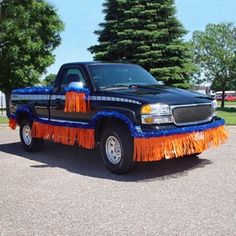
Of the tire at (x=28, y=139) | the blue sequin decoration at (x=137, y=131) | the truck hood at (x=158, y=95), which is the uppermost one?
the truck hood at (x=158, y=95)

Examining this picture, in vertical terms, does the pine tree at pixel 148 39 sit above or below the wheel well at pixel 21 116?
above

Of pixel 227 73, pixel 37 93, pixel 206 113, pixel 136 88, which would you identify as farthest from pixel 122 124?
pixel 227 73

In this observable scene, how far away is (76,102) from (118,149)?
130cm

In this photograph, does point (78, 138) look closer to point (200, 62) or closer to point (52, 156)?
point (52, 156)

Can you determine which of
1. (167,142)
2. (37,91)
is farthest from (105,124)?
(37,91)

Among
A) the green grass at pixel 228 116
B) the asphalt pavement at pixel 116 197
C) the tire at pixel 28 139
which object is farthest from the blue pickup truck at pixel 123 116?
the green grass at pixel 228 116

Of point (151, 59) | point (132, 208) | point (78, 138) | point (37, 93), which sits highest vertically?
point (151, 59)

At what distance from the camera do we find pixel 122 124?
7.25 metres

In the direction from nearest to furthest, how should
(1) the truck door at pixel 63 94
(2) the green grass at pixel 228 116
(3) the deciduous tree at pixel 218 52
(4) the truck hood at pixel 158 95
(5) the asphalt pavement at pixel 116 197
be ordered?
(5) the asphalt pavement at pixel 116 197 < (4) the truck hood at pixel 158 95 < (1) the truck door at pixel 63 94 < (2) the green grass at pixel 228 116 < (3) the deciduous tree at pixel 218 52

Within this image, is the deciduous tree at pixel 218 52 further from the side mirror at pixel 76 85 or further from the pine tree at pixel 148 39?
the side mirror at pixel 76 85

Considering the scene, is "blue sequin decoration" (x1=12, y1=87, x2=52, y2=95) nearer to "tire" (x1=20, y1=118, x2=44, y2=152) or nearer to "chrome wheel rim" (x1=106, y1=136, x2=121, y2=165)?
"tire" (x1=20, y1=118, x2=44, y2=152)

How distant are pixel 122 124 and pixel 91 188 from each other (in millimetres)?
1333

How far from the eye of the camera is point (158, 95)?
721 centimetres

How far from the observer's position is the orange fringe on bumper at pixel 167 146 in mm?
6770
